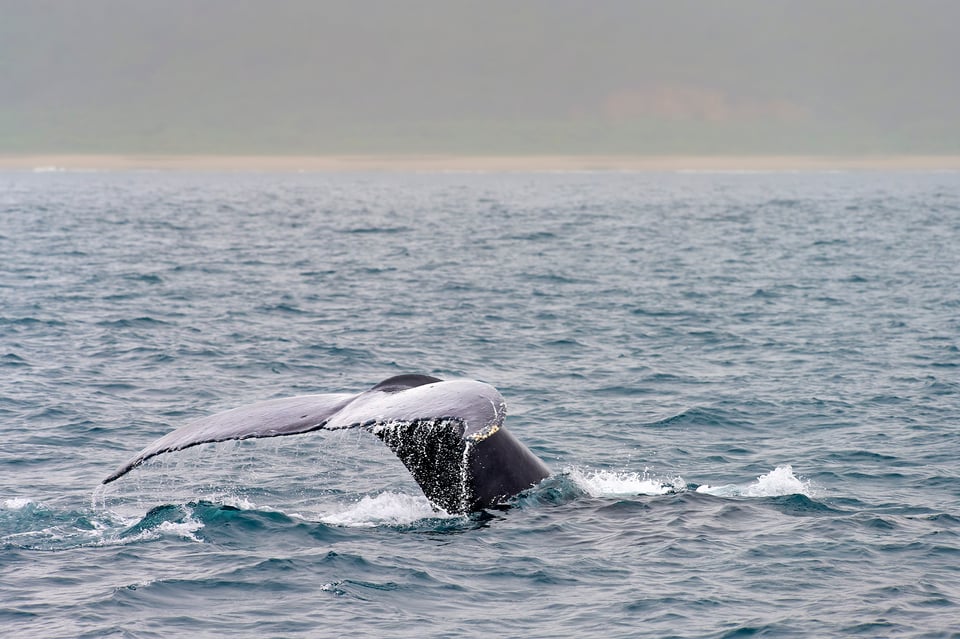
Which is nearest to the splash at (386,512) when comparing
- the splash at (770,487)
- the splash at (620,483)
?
the splash at (620,483)

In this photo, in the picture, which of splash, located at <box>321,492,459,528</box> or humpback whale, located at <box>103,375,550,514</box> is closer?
humpback whale, located at <box>103,375,550,514</box>

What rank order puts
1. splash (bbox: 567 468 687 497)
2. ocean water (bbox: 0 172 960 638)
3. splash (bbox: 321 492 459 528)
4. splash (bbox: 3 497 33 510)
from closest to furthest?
ocean water (bbox: 0 172 960 638) → splash (bbox: 321 492 459 528) → splash (bbox: 3 497 33 510) → splash (bbox: 567 468 687 497)

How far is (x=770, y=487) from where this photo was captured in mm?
12250

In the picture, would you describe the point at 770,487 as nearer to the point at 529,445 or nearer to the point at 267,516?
the point at 529,445

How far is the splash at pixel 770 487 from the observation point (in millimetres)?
11992

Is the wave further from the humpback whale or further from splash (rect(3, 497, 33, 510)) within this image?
the humpback whale

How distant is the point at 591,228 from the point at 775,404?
5175cm

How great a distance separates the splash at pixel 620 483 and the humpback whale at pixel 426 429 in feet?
3.10

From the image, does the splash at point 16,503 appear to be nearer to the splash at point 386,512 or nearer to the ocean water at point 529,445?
the ocean water at point 529,445

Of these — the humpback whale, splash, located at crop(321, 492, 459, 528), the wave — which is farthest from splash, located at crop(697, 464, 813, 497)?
splash, located at crop(321, 492, 459, 528)

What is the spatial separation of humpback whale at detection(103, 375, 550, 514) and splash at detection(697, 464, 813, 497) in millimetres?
2271

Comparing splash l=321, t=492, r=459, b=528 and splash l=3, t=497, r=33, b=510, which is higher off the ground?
splash l=3, t=497, r=33, b=510

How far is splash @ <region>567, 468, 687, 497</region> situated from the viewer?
1173cm

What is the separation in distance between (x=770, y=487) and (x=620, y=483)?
5.12 ft
